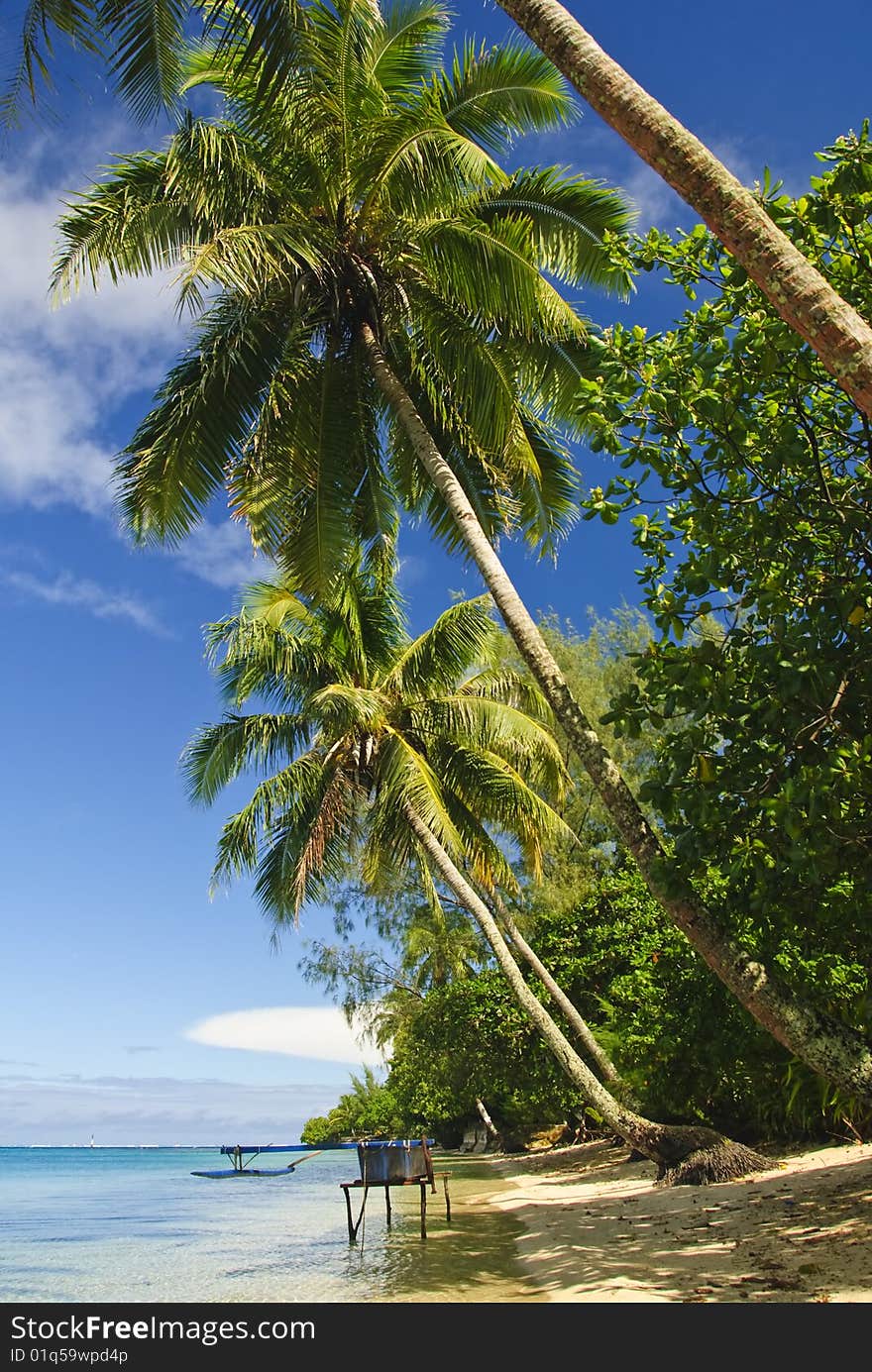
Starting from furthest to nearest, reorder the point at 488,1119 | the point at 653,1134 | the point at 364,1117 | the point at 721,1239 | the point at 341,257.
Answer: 1. the point at 364,1117
2. the point at 488,1119
3. the point at 653,1134
4. the point at 341,257
5. the point at 721,1239

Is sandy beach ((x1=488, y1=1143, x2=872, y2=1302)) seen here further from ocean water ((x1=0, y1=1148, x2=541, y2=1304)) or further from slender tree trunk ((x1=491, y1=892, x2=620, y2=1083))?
slender tree trunk ((x1=491, y1=892, x2=620, y2=1083))

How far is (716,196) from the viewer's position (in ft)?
17.2

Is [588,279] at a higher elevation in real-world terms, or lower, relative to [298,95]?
lower

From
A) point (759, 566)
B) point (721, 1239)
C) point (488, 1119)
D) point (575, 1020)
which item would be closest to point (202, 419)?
point (759, 566)

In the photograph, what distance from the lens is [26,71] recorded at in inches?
326

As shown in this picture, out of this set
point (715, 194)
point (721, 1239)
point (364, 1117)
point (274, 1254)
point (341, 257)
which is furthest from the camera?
point (364, 1117)

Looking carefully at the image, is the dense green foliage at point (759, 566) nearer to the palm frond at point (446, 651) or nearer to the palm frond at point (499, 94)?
the palm frond at point (499, 94)

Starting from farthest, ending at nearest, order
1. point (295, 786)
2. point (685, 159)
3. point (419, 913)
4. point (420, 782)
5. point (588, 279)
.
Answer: point (419, 913)
point (295, 786)
point (420, 782)
point (588, 279)
point (685, 159)

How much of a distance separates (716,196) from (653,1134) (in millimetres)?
11180

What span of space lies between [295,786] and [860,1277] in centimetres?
1196

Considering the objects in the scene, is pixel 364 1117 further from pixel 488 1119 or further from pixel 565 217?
pixel 565 217

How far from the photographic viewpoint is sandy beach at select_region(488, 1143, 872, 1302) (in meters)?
6.62
